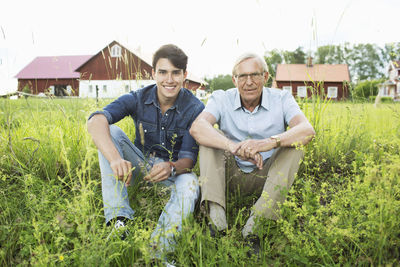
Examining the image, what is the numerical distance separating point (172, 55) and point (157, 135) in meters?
0.78

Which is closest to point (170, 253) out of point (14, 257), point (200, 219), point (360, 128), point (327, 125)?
point (200, 219)

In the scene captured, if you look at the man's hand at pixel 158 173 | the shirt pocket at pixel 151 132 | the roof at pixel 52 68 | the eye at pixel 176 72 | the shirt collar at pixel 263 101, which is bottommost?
the man's hand at pixel 158 173

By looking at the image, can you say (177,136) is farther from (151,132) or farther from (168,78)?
(168,78)

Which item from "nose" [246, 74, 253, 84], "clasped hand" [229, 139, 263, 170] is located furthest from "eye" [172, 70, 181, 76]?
"clasped hand" [229, 139, 263, 170]

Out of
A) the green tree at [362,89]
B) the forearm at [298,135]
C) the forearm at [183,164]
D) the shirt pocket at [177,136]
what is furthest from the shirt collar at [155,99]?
the green tree at [362,89]

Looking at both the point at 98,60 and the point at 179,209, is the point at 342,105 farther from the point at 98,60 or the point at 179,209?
the point at 98,60

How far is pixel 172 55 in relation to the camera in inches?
107

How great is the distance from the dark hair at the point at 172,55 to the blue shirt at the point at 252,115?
1.48ft

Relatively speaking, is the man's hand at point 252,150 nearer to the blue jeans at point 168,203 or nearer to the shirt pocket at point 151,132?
the blue jeans at point 168,203

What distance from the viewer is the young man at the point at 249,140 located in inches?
86.5

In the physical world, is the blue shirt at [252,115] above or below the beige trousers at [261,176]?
above

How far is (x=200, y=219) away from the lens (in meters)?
2.36

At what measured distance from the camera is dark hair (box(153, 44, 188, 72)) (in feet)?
8.89

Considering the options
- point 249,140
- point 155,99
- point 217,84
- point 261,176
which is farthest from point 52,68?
point 261,176
